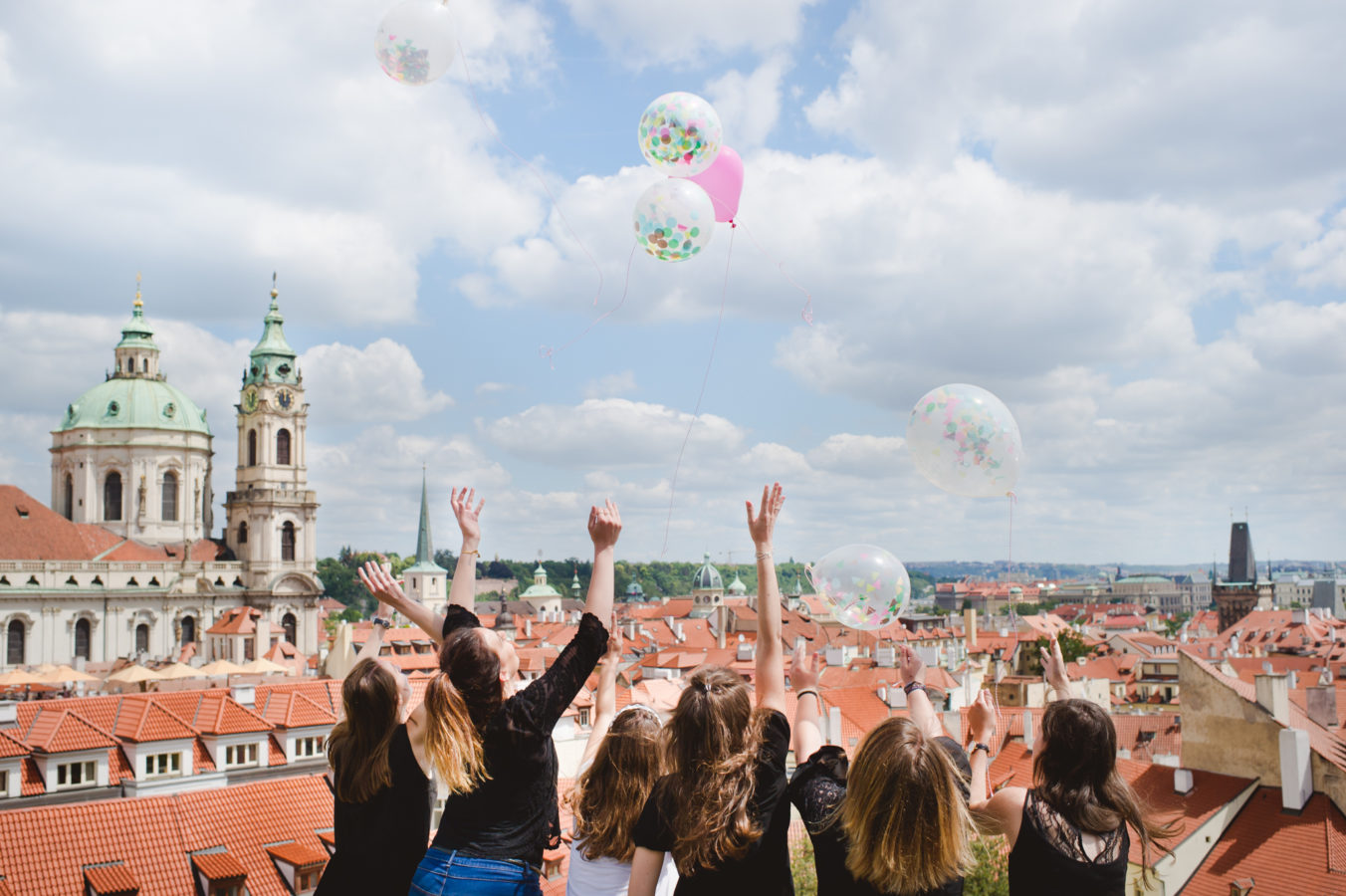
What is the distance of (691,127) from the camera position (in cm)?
962

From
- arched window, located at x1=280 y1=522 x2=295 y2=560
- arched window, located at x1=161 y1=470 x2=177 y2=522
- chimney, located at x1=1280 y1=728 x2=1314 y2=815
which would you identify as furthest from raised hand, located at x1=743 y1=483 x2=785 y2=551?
arched window, located at x1=161 y1=470 x2=177 y2=522

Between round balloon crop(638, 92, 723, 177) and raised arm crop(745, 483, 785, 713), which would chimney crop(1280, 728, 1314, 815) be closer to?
round balloon crop(638, 92, 723, 177)

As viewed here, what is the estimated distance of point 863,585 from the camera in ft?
27.6

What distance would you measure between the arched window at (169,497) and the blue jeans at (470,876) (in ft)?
260

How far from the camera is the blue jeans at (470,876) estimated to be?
3.99 metres

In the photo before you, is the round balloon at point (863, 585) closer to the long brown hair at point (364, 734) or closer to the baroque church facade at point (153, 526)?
the long brown hair at point (364, 734)

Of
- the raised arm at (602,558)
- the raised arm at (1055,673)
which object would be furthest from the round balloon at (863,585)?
the raised arm at (602,558)

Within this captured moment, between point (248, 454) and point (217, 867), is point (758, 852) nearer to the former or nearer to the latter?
point (217, 867)

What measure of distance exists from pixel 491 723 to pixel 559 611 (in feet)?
384

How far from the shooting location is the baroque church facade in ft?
218

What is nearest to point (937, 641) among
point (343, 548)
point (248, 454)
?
point (248, 454)

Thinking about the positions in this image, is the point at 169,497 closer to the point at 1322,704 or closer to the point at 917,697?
the point at 1322,704

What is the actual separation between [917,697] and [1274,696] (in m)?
16.2

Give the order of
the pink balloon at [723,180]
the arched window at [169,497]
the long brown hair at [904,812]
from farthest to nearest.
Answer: the arched window at [169,497]
the pink balloon at [723,180]
the long brown hair at [904,812]
